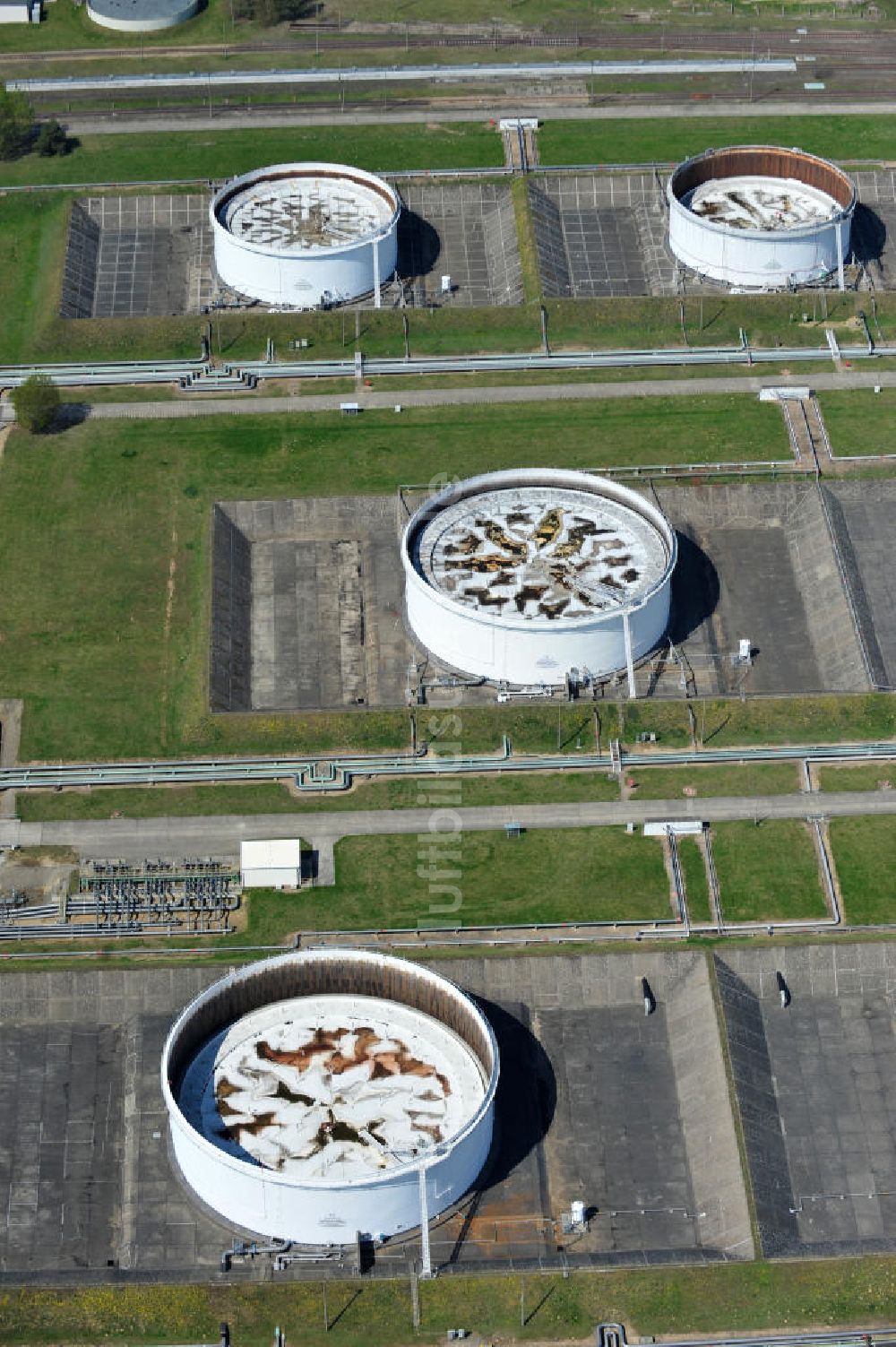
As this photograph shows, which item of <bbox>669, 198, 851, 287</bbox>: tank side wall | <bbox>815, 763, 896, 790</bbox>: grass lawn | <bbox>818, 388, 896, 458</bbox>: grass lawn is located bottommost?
<bbox>815, 763, 896, 790</bbox>: grass lawn

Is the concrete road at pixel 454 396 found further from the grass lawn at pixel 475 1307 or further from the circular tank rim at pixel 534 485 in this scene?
the grass lawn at pixel 475 1307

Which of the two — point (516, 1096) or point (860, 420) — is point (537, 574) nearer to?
point (860, 420)

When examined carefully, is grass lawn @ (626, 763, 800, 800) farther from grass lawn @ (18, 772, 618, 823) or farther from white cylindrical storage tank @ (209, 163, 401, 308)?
white cylindrical storage tank @ (209, 163, 401, 308)


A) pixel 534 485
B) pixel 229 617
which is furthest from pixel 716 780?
pixel 229 617

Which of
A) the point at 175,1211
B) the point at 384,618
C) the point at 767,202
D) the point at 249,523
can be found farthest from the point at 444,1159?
the point at 767,202

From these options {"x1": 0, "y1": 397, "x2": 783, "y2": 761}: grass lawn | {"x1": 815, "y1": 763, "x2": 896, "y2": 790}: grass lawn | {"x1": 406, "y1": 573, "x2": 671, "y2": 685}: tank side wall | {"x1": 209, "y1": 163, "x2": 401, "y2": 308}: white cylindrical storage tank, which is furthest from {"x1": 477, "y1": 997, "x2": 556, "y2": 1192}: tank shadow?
{"x1": 209, "y1": 163, "x2": 401, "y2": 308}: white cylindrical storage tank

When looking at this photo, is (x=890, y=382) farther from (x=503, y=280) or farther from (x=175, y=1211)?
(x=175, y=1211)
